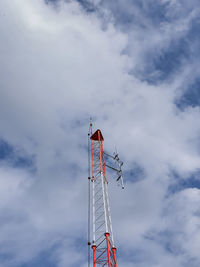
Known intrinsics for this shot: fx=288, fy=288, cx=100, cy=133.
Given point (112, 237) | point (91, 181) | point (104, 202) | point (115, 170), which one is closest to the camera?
point (112, 237)

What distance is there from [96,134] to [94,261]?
23.7 meters

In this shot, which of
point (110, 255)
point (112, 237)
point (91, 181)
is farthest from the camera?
point (91, 181)

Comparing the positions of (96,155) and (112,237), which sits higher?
(96,155)

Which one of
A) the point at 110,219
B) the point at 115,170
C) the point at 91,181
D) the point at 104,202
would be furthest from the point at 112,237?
the point at 115,170

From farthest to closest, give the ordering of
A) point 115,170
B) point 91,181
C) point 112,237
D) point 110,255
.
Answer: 1. point 115,170
2. point 91,181
3. point 112,237
4. point 110,255

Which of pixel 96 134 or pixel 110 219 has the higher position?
pixel 96 134

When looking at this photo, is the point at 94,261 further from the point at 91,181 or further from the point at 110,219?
the point at 91,181

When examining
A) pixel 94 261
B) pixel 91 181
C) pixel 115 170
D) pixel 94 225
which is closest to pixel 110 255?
pixel 94 261

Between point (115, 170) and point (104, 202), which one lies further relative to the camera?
point (115, 170)

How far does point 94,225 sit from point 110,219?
2574mm

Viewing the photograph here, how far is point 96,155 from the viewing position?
2130 inches

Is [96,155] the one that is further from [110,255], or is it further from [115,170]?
[110,255]

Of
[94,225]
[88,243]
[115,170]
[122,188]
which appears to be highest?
[115,170]

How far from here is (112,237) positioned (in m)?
41.6
